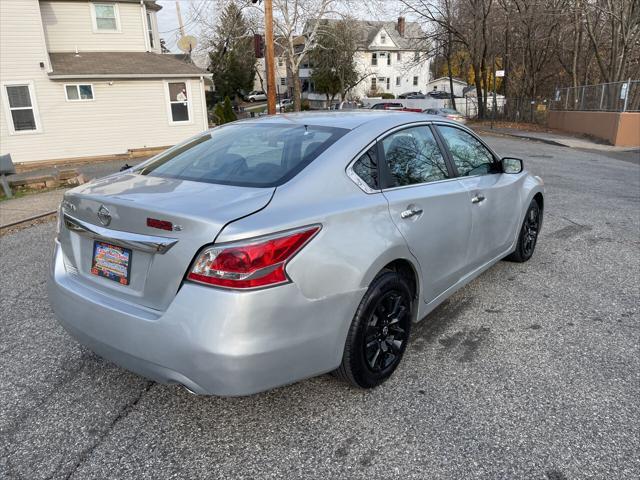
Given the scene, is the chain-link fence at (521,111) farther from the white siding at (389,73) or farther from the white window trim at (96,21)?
the white siding at (389,73)

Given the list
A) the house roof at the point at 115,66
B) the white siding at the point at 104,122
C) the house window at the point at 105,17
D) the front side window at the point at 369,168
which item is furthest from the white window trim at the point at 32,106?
the front side window at the point at 369,168

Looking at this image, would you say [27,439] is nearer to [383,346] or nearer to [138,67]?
[383,346]

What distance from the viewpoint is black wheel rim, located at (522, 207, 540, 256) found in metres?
4.96

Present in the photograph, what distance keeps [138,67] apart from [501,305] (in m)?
17.3

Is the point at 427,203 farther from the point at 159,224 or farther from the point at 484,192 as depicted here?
the point at 159,224

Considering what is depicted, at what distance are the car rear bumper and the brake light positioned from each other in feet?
0.15

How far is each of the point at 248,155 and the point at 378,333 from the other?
134 cm

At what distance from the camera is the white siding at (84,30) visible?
684 inches

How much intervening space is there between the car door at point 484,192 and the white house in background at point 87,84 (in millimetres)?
16170

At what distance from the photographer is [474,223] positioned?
12.3ft

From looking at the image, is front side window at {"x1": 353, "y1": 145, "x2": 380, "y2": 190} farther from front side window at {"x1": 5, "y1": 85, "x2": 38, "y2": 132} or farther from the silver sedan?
front side window at {"x1": 5, "y1": 85, "x2": 38, "y2": 132}

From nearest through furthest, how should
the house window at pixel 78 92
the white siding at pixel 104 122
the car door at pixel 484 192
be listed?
the car door at pixel 484 192, the white siding at pixel 104 122, the house window at pixel 78 92

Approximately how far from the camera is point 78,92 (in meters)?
17.1

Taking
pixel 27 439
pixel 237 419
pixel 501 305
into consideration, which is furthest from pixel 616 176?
pixel 27 439
